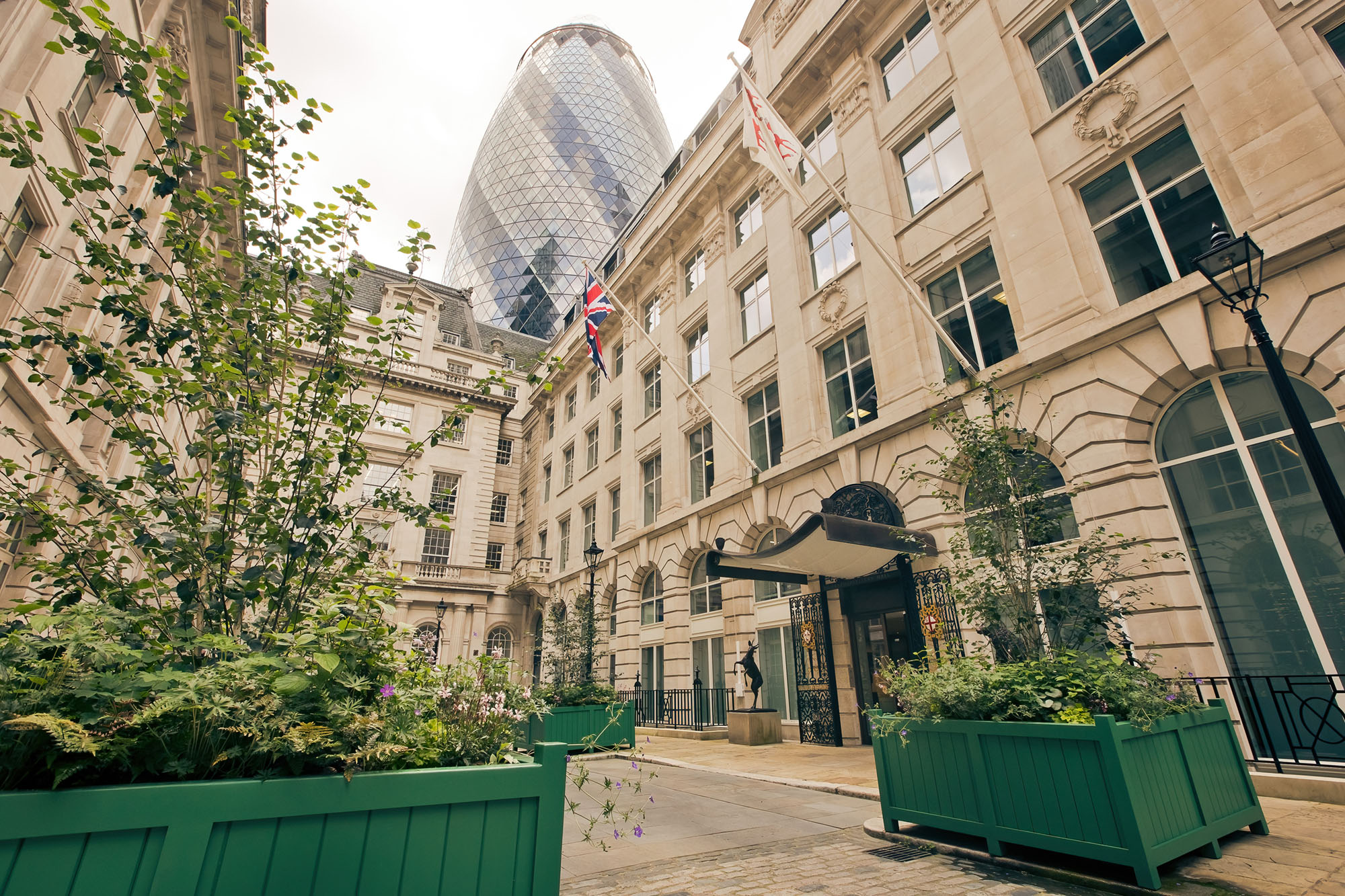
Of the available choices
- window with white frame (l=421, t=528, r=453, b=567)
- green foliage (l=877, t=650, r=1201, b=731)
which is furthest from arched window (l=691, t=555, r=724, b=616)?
window with white frame (l=421, t=528, r=453, b=567)

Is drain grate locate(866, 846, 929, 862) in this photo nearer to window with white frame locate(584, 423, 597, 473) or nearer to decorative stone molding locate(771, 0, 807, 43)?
decorative stone molding locate(771, 0, 807, 43)

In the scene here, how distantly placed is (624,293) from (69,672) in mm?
28551

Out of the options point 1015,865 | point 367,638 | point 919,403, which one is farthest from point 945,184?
point 367,638

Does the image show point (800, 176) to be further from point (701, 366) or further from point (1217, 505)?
point (1217, 505)

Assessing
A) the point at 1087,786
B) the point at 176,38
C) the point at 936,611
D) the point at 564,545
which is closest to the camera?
the point at 1087,786

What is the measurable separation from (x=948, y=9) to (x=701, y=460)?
585 inches

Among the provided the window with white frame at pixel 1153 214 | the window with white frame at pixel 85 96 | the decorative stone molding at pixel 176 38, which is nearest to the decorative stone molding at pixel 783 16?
the window with white frame at pixel 1153 214

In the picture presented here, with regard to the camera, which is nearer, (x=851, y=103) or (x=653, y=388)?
(x=851, y=103)

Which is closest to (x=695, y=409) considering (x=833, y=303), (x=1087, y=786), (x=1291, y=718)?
(x=833, y=303)

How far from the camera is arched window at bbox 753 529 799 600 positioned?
1767 centimetres

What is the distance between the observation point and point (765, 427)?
1964cm

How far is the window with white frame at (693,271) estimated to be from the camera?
24953mm

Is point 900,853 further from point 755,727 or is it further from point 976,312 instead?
point 976,312

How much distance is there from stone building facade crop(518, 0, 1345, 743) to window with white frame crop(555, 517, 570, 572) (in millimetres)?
7742
